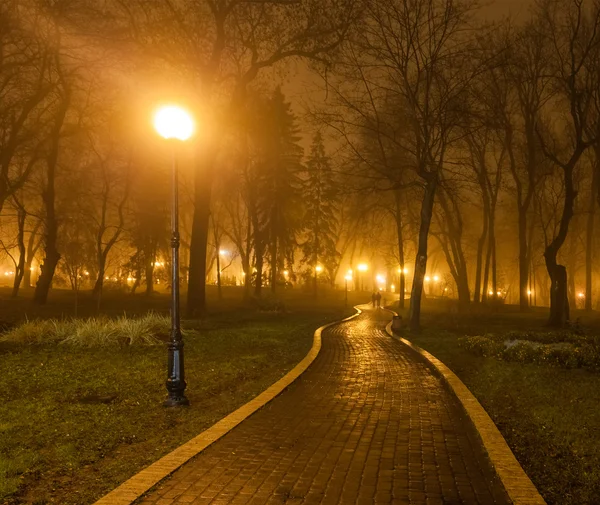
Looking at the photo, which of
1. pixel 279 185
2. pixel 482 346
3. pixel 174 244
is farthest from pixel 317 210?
pixel 174 244

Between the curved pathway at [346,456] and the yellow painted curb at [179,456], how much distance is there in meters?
0.09

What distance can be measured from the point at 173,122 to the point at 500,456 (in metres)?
6.11

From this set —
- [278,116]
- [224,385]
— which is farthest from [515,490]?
[278,116]

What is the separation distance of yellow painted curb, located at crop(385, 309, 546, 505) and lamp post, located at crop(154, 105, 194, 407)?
428 centimetres

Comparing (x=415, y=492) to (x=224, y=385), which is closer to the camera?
(x=415, y=492)

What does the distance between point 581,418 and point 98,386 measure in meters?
7.59

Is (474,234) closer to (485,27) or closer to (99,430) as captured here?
(485,27)

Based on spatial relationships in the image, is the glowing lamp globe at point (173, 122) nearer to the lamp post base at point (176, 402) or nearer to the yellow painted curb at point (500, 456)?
the lamp post base at point (176, 402)

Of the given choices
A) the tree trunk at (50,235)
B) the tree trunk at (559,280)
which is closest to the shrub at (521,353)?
the tree trunk at (559,280)

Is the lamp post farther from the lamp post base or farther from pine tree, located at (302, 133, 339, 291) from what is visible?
pine tree, located at (302, 133, 339, 291)

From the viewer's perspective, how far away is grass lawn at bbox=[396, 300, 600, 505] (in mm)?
5172

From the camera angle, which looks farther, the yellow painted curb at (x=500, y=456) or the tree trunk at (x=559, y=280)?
the tree trunk at (x=559, y=280)

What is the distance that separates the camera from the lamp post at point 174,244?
7887 mm

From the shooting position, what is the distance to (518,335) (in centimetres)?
1619
